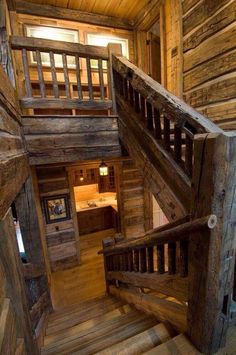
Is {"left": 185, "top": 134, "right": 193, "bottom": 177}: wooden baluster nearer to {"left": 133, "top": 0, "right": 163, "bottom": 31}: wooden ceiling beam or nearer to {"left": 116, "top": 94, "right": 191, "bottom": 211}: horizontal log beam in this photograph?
{"left": 116, "top": 94, "right": 191, "bottom": 211}: horizontal log beam

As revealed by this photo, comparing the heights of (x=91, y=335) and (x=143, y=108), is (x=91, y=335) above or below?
below

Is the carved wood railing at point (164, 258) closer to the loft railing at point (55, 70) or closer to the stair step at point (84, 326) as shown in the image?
the stair step at point (84, 326)

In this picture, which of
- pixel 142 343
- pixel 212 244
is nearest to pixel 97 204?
pixel 142 343

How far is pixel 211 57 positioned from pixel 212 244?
2.38m

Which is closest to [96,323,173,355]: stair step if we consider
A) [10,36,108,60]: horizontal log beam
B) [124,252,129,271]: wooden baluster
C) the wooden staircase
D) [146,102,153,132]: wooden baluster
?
the wooden staircase

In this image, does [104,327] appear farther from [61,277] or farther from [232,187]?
[61,277]

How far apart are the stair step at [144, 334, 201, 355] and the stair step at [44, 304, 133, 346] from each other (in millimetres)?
1165

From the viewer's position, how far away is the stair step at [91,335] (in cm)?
165

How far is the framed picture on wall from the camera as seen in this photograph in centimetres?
399

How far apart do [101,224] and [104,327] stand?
14.0 feet

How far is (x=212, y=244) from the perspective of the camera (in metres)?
0.91

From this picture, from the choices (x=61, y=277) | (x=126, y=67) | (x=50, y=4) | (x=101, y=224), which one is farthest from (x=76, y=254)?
(x=50, y=4)

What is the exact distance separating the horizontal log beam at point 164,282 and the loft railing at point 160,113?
2.42 feet

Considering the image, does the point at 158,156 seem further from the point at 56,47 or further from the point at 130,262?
the point at 56,47
